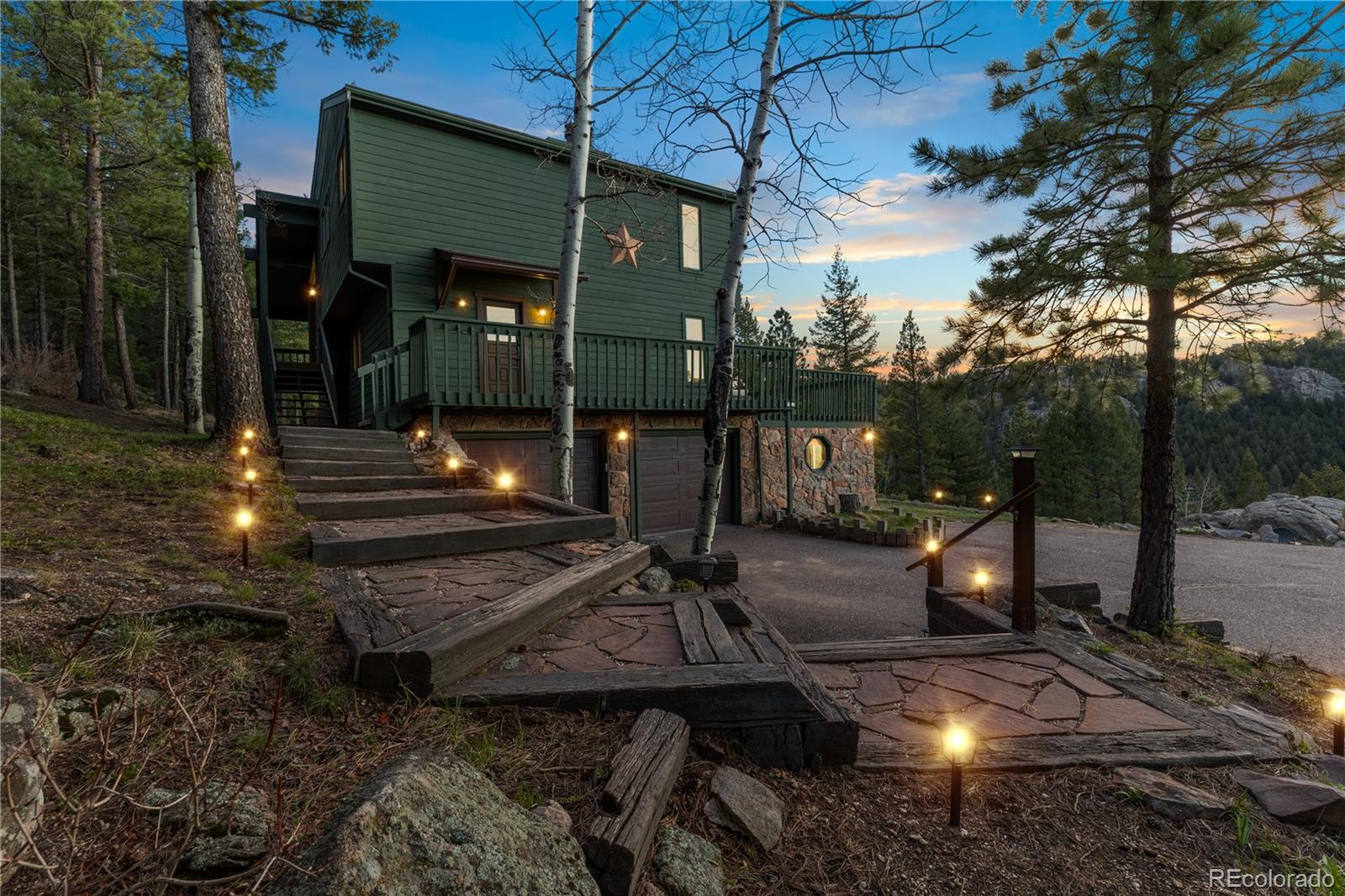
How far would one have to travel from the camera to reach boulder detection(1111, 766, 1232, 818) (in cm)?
249

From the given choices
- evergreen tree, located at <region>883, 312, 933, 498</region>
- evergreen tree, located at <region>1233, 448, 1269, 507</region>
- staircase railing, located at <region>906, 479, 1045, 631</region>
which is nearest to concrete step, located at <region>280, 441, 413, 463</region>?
staircase railing, located at <region>906, 479, 1045, 631</region>

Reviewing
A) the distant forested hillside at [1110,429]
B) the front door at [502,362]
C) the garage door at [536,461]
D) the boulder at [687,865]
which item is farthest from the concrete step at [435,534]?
the distant forested hillside at [1110,429]

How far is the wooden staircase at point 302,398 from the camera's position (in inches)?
566

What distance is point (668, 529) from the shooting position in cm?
1237

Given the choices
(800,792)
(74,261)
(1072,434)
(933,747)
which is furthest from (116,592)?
(1072,434)

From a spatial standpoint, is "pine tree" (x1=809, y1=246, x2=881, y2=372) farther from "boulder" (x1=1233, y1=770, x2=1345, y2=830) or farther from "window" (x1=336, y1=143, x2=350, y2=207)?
"boulder" (x1=1233, y1=770, x2=1345, y2=830)

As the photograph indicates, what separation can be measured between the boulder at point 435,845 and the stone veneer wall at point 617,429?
7069 millimetres

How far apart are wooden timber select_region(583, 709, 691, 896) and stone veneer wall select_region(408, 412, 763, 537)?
20.7 ft

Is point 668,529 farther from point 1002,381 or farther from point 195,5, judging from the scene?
point 195,5

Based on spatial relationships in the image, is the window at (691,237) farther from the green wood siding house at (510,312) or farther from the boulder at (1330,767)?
the boulder at (1330,767)

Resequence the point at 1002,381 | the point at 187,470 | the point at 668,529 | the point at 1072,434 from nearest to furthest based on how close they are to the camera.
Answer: the point at 187,470 → the point at 1002,381 → the point at 668,529 → the point at 1072,434

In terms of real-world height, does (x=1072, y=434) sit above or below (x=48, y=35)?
below

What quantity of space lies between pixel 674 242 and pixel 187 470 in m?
11.1

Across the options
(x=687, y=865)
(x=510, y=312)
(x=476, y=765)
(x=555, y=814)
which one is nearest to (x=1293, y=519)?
(x=510, y=312)
